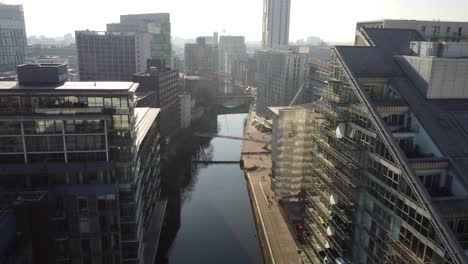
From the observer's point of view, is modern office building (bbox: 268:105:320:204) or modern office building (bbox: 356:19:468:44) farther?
modern office building (bbox: 268:105:320:204)

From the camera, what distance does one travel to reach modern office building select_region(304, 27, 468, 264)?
89.4 feet

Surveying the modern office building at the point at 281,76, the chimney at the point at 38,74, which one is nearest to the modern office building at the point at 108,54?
the modern office building at the point at 281,76

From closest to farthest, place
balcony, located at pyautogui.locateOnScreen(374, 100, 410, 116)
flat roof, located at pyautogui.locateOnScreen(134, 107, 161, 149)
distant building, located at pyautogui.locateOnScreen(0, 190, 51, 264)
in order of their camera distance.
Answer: balcony, located at pyautogui.locateOnScreen(374, 100, 410, 116) → distant building, located at pyautogui.locateOnScreen(0, 190, 51, 264) → flat roof, located at pyautogui.locateOnScreen(134, 107, 161, 149)

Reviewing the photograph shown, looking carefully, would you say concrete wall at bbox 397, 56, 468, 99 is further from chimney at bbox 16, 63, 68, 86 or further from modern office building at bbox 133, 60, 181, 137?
modern office building at bbox 133, 60, 181, 137

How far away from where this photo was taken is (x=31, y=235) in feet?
133

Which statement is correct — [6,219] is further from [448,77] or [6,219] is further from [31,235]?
[448,77]

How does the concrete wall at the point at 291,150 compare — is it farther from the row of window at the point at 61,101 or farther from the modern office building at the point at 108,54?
the modern office building at the point at 108,54

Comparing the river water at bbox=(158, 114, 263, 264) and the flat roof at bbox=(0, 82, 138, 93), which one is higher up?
the flat roof at bbox=(0, 82, 138, 93)

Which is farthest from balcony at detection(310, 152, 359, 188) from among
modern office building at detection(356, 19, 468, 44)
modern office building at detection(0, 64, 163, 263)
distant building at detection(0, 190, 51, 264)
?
distant building at detection(0, 190, 51, 264)

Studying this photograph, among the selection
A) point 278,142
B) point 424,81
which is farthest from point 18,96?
point 278,142

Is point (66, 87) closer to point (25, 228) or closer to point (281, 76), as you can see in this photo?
point (25, 228)

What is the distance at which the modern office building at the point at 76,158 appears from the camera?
140ft

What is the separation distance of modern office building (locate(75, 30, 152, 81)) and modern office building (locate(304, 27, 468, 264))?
13122 centimetres

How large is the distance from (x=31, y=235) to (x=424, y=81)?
44.6 meters
